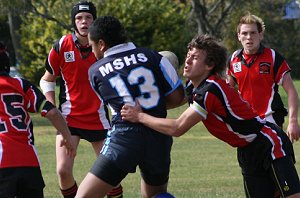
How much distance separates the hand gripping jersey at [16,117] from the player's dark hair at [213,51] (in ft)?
4.26

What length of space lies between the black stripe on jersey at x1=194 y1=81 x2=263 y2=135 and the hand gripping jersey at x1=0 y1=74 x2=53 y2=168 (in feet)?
4.08

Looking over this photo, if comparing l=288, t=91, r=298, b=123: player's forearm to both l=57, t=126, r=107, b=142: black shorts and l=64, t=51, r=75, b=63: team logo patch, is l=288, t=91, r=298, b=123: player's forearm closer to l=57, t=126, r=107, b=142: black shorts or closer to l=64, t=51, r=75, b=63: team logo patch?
l=57, t=126, r=107, b=142: black shorts

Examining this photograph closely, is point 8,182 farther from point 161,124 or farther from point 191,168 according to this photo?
point 191,168

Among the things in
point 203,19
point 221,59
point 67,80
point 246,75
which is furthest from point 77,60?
point 203,19

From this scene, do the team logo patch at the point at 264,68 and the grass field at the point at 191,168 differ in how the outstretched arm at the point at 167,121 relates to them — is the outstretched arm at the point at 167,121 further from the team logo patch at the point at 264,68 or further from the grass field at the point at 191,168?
the grass field at the point at 191,168

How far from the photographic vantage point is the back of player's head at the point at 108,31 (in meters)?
6.97

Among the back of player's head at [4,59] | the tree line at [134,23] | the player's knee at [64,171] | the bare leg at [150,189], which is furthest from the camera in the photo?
the tree line at [134,23]

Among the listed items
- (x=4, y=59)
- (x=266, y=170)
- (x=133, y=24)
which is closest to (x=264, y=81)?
(x=266, y=170)

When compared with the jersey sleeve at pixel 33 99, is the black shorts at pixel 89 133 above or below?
below

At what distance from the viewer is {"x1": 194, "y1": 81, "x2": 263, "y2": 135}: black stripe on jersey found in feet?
22.1

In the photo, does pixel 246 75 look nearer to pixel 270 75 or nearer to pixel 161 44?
pixel 270 75

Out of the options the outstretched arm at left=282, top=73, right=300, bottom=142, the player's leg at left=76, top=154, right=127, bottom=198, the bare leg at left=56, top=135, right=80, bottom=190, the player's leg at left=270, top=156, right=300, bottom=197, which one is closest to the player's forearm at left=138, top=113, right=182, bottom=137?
the player's leg at left=76, top=154, right=127, bottom=198

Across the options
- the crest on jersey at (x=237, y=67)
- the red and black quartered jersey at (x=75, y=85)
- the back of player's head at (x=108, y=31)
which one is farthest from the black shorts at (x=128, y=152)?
the crest on jersey at (x=237, y=67)

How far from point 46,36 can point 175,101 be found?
2961 cm
